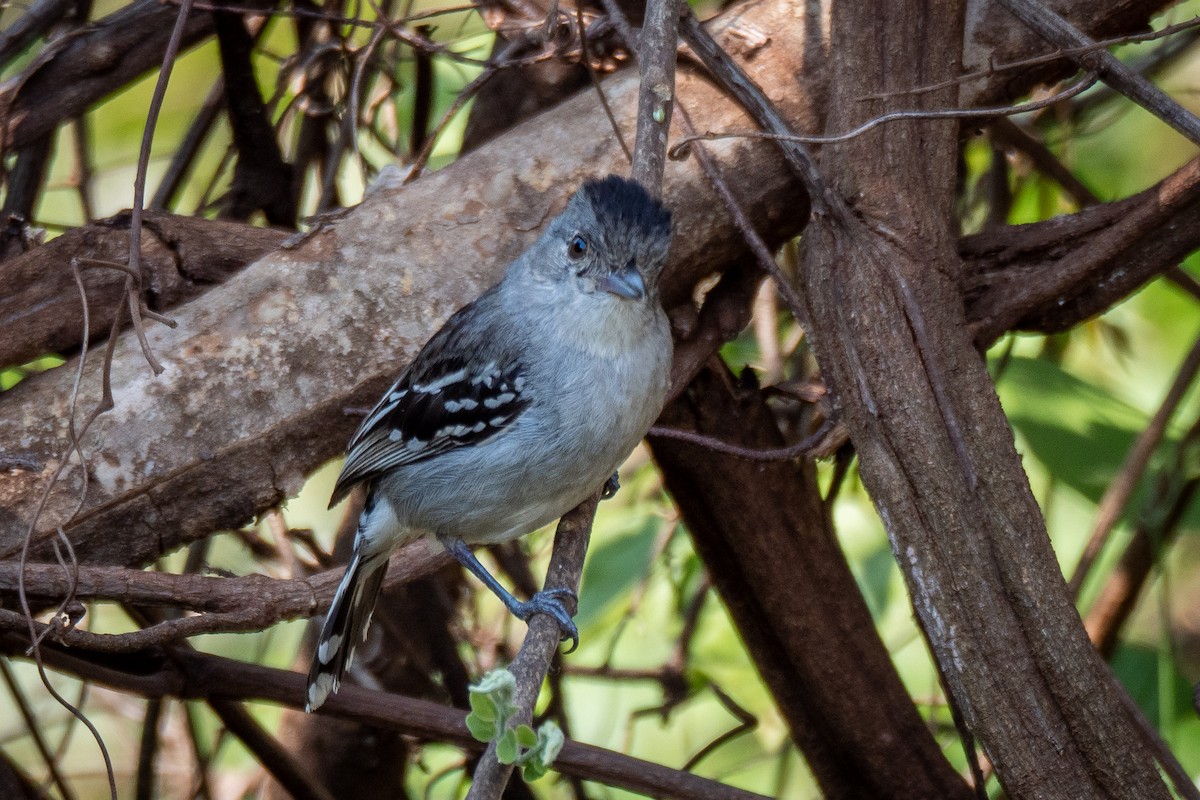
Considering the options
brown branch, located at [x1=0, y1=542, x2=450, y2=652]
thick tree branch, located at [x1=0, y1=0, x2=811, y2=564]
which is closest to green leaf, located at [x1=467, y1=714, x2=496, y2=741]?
brown branch, located at [x1=0, y1=542, x2=450, y2=652]

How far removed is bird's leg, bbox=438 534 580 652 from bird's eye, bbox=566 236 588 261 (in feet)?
2.85

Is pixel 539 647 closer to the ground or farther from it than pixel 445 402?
closer to the ground

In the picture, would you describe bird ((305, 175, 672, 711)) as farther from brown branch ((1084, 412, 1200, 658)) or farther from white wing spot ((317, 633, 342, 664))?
brown branch ((1084, 412, 1200, 658))

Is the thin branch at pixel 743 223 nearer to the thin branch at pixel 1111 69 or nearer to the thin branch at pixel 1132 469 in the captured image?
the thin branch at pixel 1111 69

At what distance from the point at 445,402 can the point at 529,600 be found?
58 centimetres

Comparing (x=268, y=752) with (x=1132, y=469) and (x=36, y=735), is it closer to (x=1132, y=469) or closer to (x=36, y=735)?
(x=36, y=735)

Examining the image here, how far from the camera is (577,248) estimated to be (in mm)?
3090

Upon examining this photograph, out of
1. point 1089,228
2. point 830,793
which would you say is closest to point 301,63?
point 1089,228

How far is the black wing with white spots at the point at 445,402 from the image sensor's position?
3.03 meters

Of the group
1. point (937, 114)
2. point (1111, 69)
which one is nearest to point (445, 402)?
point (937, 114)

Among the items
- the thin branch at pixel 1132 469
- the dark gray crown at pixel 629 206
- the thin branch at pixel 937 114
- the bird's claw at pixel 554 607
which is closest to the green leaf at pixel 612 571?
the bird's claw at pixel 554 607

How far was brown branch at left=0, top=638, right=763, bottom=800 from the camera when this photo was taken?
9.40 ft

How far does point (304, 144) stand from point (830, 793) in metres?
2.69

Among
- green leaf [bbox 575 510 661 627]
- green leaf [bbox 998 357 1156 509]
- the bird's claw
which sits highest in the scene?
green leaf [bbox 998 357 1156 509]
